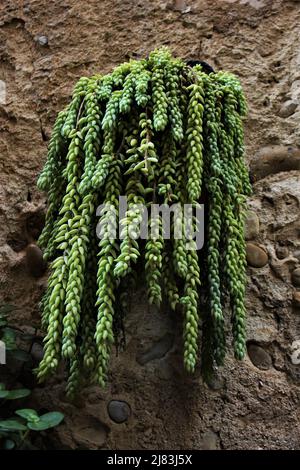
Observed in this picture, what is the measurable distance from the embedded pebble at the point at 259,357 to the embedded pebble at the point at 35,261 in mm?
588

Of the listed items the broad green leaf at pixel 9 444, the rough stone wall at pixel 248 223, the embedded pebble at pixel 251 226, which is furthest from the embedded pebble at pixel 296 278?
the broad green leaf at pixel 9 444

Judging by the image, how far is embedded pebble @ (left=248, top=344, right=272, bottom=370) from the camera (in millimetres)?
1107

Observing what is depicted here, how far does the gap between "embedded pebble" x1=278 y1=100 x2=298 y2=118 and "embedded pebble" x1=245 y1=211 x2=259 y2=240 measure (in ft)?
1.01

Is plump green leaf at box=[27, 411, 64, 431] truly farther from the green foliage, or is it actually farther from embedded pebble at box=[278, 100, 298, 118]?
embedded pebble at box=[278, 100, 298, 118]

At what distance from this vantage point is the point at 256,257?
1.17 meters

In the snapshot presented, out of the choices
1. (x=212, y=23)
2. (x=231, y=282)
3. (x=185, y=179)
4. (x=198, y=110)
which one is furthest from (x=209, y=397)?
(x=212, y=23)

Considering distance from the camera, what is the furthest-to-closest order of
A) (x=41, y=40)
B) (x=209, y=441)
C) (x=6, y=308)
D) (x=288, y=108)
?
(x=41, y=40), (x=288, y=108), (x=6, y=308), (x=209, y=441)

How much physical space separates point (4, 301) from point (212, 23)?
1.02 m

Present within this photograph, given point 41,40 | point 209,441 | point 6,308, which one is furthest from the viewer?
point 41,40

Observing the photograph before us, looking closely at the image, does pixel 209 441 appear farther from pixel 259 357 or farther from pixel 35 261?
pixel 35 261

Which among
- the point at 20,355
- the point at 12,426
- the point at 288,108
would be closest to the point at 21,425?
the point at 12,426

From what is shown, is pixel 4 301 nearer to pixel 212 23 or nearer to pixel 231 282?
pixel 231 282

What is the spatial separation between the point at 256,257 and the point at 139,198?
413 mm

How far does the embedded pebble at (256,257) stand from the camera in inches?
46.0
